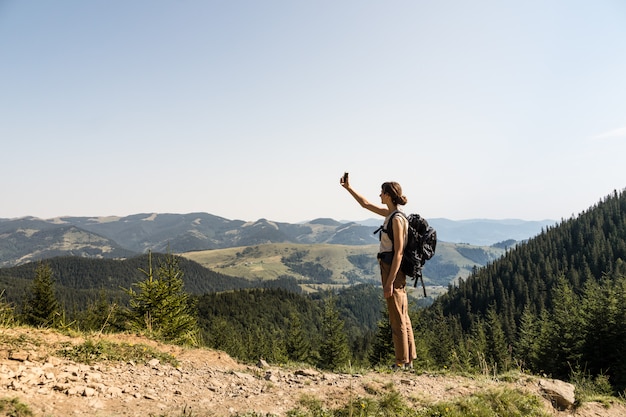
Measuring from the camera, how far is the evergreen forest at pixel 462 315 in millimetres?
19422

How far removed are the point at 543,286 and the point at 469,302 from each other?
29.7 meters

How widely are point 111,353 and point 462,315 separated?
165 m

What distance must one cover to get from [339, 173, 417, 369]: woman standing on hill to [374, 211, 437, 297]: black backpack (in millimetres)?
169

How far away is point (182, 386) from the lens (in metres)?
6.14

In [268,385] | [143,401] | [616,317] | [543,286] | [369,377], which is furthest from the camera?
[543,286]

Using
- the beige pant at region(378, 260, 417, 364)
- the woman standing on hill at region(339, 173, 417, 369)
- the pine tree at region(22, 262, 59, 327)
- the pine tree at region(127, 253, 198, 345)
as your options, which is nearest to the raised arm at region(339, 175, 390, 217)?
the woman standing on hill at region(339, 173, 417, 369)

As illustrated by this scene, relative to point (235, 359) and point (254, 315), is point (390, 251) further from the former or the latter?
point (254, 315)

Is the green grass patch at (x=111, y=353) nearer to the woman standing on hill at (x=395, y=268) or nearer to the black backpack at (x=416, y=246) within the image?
the woman standing on hill at (x=395, y=268)

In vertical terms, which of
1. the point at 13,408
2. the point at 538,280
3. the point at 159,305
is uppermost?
the point at 13,408

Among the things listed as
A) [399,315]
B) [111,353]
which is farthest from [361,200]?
[111,353]

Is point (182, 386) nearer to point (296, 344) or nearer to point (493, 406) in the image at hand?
point (493, 406)

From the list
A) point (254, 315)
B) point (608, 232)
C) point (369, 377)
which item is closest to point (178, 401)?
point (369, 377)

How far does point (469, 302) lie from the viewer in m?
152

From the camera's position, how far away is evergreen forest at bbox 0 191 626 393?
19.4 meters
